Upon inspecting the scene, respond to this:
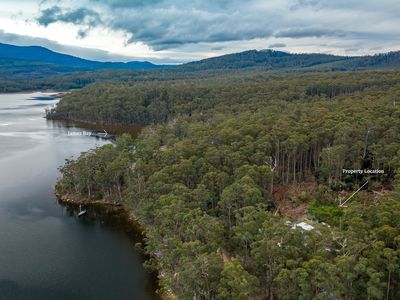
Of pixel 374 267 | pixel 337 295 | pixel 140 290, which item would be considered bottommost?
pixel 140 290

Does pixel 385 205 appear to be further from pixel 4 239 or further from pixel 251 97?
pixel 251 97

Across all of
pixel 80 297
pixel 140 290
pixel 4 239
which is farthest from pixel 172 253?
pixel 4 239

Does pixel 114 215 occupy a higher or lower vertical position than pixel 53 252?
higher

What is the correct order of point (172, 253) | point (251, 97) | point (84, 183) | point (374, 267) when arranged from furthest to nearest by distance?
point (251, 97) < point (84, 183) < point (172, 253) < point (374, 267)

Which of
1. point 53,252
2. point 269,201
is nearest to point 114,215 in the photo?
point 53,252

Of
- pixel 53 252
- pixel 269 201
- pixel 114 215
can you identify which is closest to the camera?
pixel 53 252

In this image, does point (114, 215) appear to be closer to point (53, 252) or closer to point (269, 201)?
point (53, 252)

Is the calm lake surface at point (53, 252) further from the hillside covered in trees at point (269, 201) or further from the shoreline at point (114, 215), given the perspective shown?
the hillside covered in trees at point (269, 201)

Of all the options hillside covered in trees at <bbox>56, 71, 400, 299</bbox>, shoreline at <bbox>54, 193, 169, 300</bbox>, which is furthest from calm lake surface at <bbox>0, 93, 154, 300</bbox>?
hillside covered in trees at <bbox>56, 71, 400, 299</bbox>
